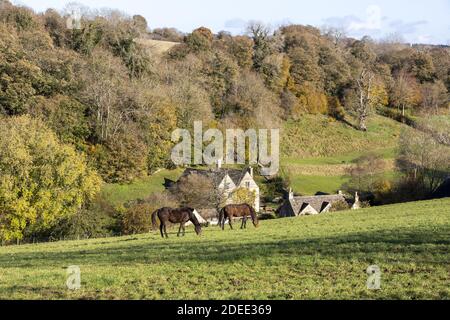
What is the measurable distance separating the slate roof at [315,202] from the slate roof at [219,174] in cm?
715

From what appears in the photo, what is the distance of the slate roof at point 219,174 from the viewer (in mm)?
58119

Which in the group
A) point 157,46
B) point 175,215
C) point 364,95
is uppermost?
point 157,46

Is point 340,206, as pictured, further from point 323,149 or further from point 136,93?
point 323,149

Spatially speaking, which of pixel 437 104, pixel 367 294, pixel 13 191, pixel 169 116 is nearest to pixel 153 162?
pixel 169 116

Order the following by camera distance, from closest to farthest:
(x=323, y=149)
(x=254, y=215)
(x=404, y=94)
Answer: (x=254, y=215), (x=323, y=149), (x=404, y=94)

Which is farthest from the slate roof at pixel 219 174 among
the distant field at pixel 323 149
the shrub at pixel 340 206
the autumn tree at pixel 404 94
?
the autumn tree at pixel 404 94

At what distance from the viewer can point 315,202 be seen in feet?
199

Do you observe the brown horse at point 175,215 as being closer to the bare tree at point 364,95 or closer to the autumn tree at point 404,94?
the bare tree at point 364,95

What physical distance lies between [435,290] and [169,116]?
5650cm

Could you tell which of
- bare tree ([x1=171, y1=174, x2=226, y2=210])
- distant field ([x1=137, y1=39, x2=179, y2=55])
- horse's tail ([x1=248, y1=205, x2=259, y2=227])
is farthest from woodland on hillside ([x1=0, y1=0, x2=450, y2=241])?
horse's tail ([x1=248, y1=205, x2=259, y2=227])

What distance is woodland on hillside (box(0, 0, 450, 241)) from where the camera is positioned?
40688 mm

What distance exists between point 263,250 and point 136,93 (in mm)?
50785

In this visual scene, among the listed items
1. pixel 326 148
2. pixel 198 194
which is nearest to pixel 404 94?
pixel 326 148

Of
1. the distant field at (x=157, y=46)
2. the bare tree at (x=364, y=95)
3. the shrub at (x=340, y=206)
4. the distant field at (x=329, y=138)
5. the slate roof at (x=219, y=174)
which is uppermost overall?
the distant field at (x=157, y=46)
